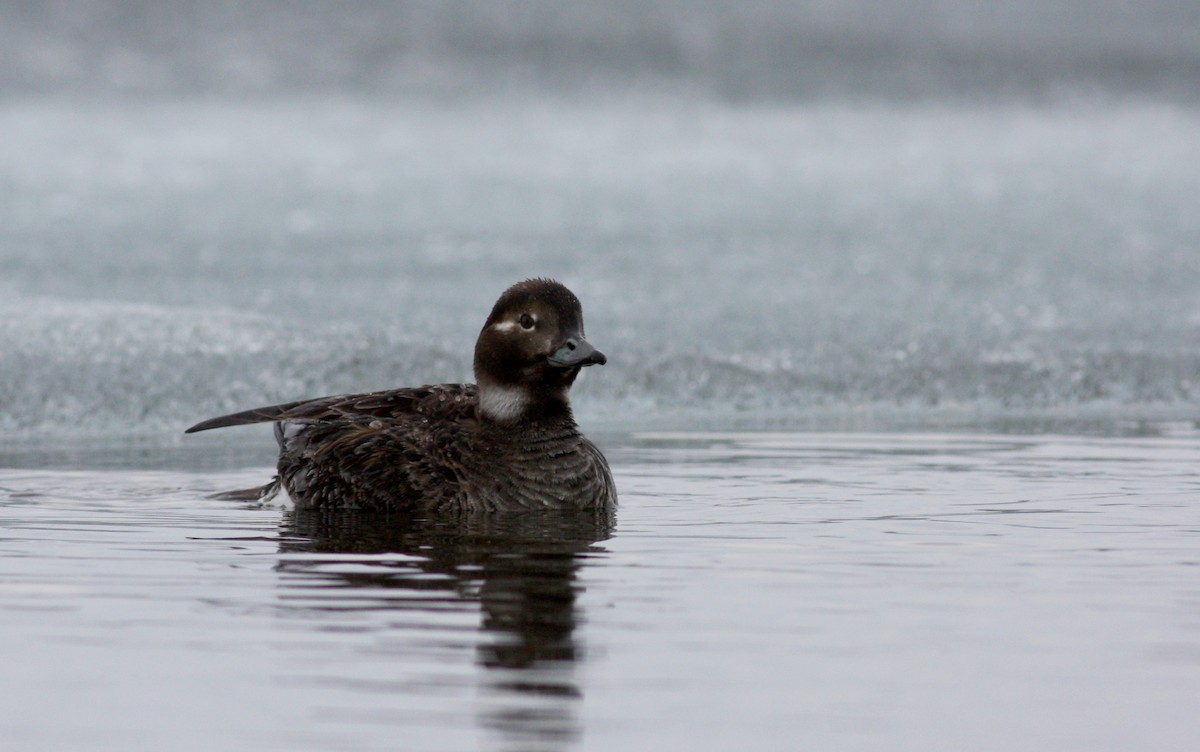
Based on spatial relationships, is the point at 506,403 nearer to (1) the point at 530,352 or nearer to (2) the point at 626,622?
(1) the point at 530,352

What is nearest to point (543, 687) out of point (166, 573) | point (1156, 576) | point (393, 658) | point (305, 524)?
point (393, 658)

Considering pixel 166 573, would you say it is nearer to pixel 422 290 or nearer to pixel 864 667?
pixel 864 667

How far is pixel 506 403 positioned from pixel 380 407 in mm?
557

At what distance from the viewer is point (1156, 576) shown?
4.79 metres

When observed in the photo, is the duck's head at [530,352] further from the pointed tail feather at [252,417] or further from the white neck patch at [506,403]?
the pointed tail feather at [252,417]

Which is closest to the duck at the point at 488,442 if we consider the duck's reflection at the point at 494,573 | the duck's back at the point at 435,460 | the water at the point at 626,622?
the duck's back at the point at 435,460

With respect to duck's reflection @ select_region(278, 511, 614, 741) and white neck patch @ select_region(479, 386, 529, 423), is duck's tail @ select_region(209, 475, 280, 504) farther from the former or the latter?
white neck patch @ select_region(479, 386, 529, 423)

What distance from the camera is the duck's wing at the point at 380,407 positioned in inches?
272

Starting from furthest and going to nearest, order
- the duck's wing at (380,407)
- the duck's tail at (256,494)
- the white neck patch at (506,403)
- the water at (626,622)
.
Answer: the duck's wing at (380,407)
the duck's tail at (256,494)
the white neck patch at (506,403)
the water at (626,622)

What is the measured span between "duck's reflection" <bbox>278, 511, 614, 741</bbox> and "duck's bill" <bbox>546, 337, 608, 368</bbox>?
535 millimetres

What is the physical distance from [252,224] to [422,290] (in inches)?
111

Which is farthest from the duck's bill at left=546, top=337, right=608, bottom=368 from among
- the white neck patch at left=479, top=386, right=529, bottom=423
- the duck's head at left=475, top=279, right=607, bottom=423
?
the white neck patch at left=479, top=386, right=529, bottom=423

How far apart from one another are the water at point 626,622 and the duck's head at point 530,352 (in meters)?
0.55

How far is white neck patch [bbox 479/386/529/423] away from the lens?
6.68 m
